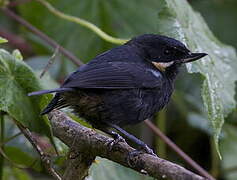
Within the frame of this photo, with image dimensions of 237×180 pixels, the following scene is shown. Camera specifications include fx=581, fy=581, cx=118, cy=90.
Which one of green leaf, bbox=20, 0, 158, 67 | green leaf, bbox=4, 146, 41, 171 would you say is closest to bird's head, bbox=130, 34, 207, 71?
green leaf, bbox=4, 146, 41, 171

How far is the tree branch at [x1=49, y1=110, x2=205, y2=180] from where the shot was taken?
6.89 ft

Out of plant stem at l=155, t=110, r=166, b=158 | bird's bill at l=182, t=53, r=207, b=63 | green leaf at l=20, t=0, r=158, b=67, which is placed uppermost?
bird's bill at l=182, t=53, r=207, b=63

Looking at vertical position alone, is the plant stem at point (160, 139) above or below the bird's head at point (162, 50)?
below

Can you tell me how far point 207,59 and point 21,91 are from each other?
41.0 inches

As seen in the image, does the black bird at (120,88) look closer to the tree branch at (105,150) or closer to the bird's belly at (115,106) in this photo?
the bird's belly at (115,106)

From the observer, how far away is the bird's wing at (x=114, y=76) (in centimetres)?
304

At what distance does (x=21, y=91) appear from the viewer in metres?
2.85

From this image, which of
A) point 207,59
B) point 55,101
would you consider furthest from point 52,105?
point 207,59

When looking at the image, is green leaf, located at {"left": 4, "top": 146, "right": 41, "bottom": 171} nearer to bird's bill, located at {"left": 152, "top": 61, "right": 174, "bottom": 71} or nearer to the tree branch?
the tree branch

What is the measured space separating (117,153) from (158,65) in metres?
0.96

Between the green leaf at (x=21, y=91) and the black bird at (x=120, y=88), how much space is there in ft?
0.34

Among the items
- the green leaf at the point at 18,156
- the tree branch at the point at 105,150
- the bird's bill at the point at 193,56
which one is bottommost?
the green leaf at the point at 18,156

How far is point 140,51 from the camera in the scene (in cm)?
349

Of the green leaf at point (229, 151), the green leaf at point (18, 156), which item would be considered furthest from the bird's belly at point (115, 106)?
the green leaf at point (229, 151)
